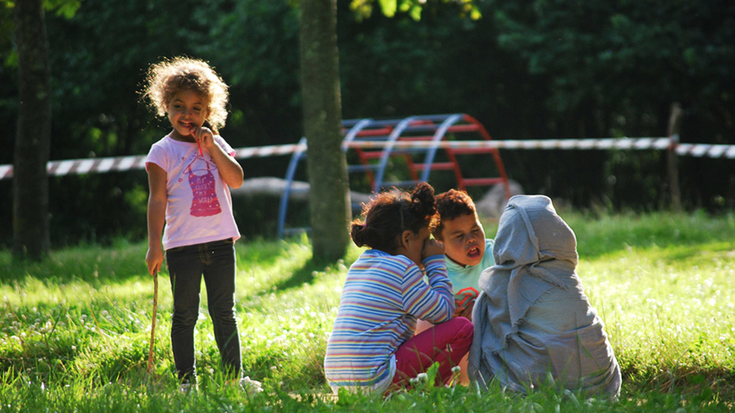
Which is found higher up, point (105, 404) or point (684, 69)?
point (684, 69)

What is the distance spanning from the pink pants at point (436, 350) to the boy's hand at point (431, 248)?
34 cm

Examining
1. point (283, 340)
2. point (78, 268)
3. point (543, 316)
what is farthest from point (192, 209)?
point (78, 268)

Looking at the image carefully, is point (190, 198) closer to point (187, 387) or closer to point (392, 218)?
point (187, 387)


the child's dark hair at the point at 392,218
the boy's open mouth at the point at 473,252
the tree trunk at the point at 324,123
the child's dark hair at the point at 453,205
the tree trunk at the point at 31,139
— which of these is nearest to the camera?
the child's dark hair at the point at 392,218

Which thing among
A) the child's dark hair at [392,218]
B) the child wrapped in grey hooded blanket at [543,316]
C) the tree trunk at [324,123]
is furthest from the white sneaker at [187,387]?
the tree trunk at [324,123]

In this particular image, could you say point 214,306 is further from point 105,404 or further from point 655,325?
point 655,325

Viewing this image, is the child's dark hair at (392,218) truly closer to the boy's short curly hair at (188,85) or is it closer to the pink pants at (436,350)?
the pink pants at (436,350)

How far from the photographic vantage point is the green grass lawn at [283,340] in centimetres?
300

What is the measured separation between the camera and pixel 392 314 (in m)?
3.35

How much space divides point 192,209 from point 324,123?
133 inches

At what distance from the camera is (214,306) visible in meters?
3.77

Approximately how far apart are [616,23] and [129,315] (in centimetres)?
1176

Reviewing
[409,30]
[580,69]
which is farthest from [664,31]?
[409,30]

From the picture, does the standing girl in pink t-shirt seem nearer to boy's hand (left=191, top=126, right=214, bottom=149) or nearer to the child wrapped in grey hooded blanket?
boy's hand (left=191, top=126, right=214, bottom=149)
